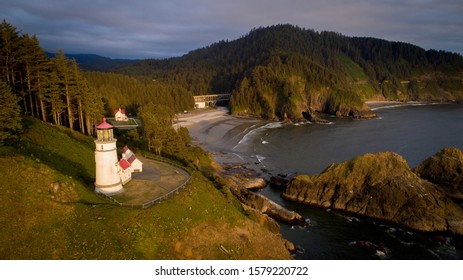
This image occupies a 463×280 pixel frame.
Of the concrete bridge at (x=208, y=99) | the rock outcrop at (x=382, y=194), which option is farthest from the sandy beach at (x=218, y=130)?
the rock outcrop at (x=382, y=194)

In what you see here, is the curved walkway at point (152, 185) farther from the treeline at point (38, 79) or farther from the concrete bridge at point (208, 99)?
the concrete bridge at point (208, 99)

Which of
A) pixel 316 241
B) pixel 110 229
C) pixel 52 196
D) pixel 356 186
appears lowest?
pixel 316 241

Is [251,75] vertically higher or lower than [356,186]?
higher

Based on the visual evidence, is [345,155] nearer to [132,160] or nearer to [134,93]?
[132,160]

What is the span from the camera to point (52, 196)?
2372 centimetres

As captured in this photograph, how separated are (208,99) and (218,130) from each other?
69413 millimetres

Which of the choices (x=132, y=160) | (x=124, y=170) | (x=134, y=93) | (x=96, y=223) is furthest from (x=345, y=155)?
(x=134, y=93)

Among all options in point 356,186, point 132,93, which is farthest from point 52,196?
point 132,93

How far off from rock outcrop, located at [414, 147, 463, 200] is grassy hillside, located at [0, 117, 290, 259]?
33249mm

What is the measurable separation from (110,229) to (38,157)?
12.2 m

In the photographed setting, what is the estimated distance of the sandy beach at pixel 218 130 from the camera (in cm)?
7541

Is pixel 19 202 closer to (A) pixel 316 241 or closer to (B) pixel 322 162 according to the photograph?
(A) pixel 316 241

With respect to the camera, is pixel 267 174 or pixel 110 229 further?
pixel 267 174

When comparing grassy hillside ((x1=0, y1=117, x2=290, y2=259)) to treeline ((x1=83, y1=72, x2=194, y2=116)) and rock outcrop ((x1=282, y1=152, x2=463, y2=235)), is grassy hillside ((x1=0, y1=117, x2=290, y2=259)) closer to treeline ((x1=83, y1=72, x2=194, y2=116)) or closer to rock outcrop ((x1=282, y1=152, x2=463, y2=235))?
rock outcrop ((x1=282, y1=152, x2=463, y2=235))
